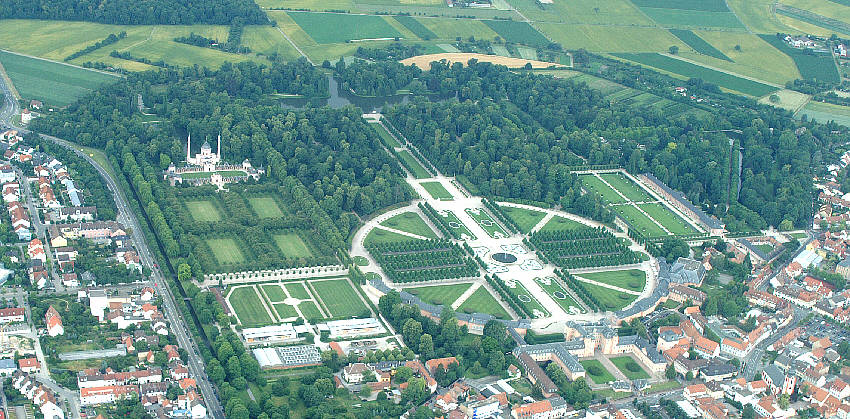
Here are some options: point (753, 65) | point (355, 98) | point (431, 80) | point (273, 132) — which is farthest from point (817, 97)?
point (273, 132)

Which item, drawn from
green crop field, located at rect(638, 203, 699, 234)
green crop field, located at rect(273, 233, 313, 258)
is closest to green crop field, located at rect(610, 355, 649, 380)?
green crop field, located at rect(638, 203, 699, 234)

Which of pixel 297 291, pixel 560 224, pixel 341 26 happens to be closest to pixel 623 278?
pixel 560 224

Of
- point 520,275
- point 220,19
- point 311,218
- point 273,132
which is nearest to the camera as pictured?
point 520,275

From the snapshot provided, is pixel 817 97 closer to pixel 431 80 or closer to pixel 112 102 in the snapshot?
pixel 431 80

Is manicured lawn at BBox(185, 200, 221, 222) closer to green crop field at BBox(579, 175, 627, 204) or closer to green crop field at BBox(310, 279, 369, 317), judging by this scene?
green crop field at BBox(310, 279, 369, 317)

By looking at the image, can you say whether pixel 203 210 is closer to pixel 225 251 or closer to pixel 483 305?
pixel 225 251

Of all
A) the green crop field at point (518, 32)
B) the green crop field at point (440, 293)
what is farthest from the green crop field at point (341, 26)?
the green crop field at point (440, 293)

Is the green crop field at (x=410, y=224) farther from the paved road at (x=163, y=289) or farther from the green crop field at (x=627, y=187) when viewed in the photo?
the green crop field at (x=627, y=187)
